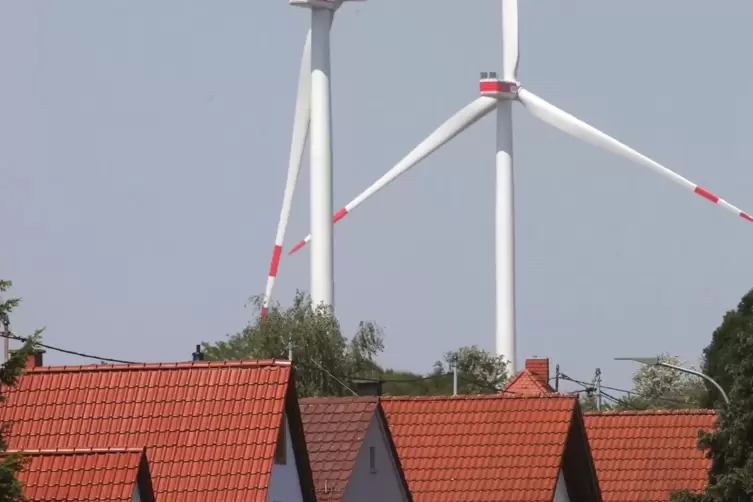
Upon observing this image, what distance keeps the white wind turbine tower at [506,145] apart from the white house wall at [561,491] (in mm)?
50917

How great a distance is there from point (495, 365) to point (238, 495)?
86383 mm

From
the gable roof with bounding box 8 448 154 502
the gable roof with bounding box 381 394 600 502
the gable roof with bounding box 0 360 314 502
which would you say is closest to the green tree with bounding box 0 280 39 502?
the gable roof with bounding box 8 448 154 502

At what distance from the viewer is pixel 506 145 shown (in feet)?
380

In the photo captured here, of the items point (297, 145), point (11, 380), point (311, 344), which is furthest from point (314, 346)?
point (11, 380)

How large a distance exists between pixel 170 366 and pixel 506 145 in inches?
3022

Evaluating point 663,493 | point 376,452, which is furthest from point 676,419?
point 376,452

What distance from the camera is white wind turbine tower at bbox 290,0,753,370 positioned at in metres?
107

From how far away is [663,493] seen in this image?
198 feet

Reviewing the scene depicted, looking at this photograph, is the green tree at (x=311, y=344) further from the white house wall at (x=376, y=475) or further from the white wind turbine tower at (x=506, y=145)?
the white house wall at (x=376, y=475)

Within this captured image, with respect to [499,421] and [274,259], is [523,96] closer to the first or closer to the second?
[274,259]

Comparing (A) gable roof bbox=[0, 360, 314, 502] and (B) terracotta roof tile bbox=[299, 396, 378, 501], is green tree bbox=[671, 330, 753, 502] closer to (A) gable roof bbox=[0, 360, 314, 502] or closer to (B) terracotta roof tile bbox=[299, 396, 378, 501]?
(B) terracotta roof tile bbox=[299, 396, 378, 501]

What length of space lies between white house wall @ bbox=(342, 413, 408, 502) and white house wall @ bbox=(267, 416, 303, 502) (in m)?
5.23

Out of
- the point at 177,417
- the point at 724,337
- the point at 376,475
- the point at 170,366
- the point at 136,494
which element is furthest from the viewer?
the point at 724,337

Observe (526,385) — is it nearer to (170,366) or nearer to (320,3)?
(320,3)
